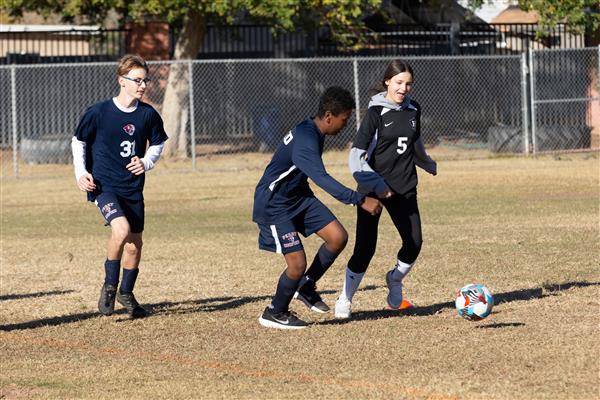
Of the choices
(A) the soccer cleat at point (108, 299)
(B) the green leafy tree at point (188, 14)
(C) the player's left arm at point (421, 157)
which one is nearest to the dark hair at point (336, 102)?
(C) the player's left arm at point (421, 157)

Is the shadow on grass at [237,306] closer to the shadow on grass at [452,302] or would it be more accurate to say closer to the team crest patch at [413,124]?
the shadow on grass at [452,302]

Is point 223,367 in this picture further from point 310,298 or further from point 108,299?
point 108,299

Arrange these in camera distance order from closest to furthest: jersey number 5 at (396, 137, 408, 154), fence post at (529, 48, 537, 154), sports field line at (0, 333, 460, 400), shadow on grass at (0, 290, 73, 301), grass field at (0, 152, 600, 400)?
sports field line at (0, 333, 460, 400), grass field at (0, 152, 600, 400), jersey number 5 at (396, 137, 408, 154), shadow on grass at (0, 290, 73, 301), fence post at (529, 48, 537, 154)

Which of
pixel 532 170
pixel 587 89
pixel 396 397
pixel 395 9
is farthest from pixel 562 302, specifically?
pixel 395 9

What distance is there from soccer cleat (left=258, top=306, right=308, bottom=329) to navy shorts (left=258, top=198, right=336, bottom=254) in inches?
17.9

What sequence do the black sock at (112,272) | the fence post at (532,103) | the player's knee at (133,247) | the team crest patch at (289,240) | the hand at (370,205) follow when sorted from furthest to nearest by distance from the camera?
the fence post at (532,103) → the player's knee at (133,247) → the black sock at (112,272) → the team crest patch at (289,240) → the hand at (370,205)

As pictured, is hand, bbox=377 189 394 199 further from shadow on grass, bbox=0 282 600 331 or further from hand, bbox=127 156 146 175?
hand, bbox=127 156 146 175

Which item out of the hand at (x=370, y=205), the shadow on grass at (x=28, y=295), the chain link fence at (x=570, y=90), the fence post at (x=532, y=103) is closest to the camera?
the hand at (x=370, y=205)

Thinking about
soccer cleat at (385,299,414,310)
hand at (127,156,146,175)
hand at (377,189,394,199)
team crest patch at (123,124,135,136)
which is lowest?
soccer cleat at (385,299,414,310)

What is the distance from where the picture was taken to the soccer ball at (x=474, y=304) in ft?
28.5

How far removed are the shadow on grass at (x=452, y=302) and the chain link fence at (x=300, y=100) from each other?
17050 mm

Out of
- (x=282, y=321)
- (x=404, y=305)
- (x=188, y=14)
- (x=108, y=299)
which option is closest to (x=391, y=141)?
(x=404, y=305)

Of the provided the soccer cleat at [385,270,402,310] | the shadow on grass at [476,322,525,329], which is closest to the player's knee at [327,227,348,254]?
the soccer cleat at [385,270,402,310]

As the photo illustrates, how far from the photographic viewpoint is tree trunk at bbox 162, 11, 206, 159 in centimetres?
2750
